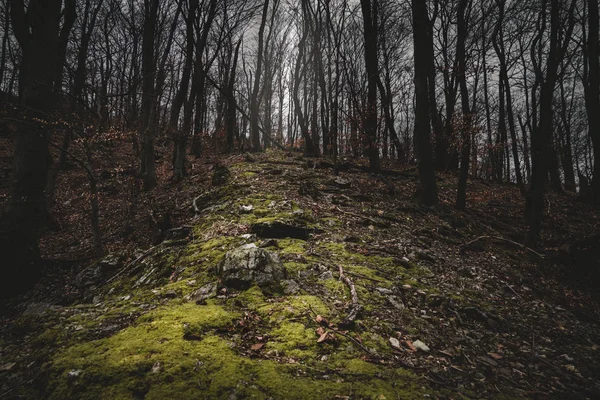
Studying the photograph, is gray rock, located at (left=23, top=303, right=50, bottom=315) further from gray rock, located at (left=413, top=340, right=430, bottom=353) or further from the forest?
gray rock, located at (left=413, top=340, right=430, bottom=353)

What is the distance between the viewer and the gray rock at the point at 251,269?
11.8 feet

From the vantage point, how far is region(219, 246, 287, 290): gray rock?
142 inches

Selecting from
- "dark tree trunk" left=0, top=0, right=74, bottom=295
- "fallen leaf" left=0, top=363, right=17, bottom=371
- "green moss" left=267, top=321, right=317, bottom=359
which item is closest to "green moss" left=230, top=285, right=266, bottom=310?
"green moss" left=267, top=321, right=317, bottom=359

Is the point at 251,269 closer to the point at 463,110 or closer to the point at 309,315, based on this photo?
the point at 309,315

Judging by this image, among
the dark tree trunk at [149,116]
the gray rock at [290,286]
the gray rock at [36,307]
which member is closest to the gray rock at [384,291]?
the gray rock at [290,286]

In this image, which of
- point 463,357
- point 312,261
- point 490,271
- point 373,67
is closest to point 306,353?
point 463,357

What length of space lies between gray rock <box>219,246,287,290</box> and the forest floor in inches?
6.0

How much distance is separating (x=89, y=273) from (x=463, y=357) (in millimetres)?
5738

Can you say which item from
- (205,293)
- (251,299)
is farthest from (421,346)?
(205,293)

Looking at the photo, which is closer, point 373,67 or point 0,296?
point 0,296

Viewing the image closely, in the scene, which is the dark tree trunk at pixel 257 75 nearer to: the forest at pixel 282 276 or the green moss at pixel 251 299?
the forest at pixel 282 276

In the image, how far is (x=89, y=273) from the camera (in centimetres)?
495

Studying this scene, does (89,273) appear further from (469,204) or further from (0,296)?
(469,204)

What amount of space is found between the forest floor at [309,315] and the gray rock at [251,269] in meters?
0.15
